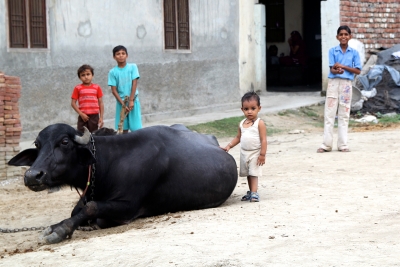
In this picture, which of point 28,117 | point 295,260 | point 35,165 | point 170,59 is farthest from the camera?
point 170,59


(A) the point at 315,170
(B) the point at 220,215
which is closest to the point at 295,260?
(B) the point at 220,215

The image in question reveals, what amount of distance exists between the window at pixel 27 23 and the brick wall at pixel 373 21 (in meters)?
8.19

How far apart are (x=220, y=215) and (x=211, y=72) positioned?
34.3 ft

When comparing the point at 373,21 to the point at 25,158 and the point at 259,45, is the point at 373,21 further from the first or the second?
the point at 25,158

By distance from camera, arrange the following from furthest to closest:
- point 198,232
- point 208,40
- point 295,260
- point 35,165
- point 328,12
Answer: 1. point 328,12
2. point 208,40
3. point 35,165
4. point 198,232
5. point 295,260

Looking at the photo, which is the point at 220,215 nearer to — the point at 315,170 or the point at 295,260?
the point at 295,260

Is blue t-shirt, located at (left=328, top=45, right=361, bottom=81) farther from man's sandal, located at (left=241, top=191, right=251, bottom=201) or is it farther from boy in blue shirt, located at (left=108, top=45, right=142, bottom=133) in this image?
man's sandal, located at (left=241, top=191, right=251, bottom=201)

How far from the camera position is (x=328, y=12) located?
18.1 m

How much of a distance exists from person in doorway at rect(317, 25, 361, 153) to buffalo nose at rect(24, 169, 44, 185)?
5.39 metres

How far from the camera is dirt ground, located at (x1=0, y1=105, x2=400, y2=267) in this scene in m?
4.84

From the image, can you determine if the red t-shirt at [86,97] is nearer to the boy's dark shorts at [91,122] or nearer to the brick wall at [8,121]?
the boy's dark shorts at [91,122]

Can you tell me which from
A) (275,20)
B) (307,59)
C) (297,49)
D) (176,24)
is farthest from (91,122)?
(275,20)

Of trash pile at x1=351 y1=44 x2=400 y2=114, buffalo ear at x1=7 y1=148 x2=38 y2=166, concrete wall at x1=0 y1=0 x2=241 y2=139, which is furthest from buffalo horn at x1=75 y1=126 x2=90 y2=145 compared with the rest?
trash pile at x1=351 y1=44 x2=400 y2=114

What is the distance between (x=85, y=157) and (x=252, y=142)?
1.58m
